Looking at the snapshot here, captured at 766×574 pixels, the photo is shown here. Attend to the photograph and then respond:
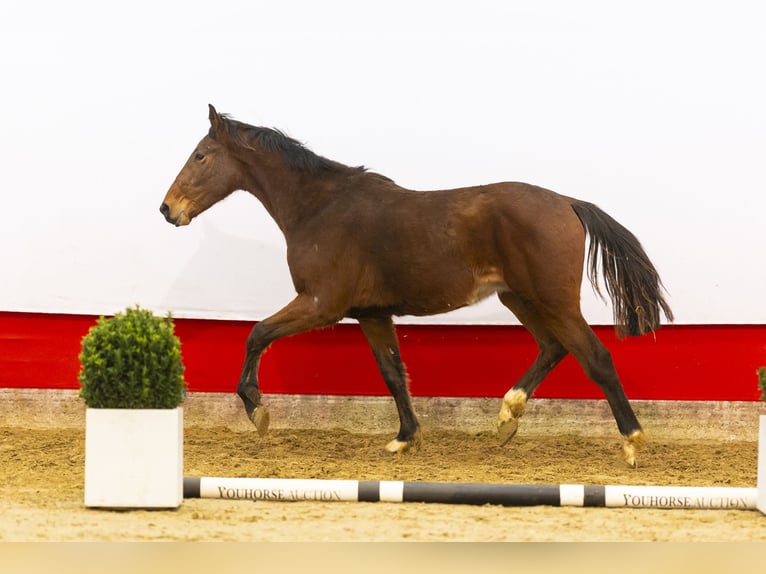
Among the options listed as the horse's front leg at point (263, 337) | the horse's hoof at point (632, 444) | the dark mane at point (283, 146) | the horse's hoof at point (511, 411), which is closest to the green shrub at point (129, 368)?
the horse's front leg at point (263, 337)

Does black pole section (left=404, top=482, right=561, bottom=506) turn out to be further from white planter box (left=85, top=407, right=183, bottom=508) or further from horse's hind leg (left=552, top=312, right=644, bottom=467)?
horse's hind leg (left=552, top=312, right=644, bottom=467)

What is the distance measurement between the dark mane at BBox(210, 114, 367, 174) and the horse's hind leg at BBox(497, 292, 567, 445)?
1.38m

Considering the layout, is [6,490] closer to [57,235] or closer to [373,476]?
[373,476]

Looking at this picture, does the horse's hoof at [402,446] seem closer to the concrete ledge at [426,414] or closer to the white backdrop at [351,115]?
the concrete ledge at [426,414]

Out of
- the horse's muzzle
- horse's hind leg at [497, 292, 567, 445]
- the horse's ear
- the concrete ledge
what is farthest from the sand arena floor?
the horse's ear

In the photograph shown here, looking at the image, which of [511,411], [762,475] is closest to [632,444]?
[511,411]

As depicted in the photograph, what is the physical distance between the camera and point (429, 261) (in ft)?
19.7

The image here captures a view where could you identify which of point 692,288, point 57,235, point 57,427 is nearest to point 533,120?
point 692,288

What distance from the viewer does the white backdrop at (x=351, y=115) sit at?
22.5ft

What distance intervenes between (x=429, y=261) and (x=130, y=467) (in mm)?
2385

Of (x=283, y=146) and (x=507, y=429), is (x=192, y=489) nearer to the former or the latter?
(x=507, y=429)

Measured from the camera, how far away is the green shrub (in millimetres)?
4328

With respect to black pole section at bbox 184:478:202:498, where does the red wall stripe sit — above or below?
above

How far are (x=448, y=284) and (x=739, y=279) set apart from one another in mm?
2202
